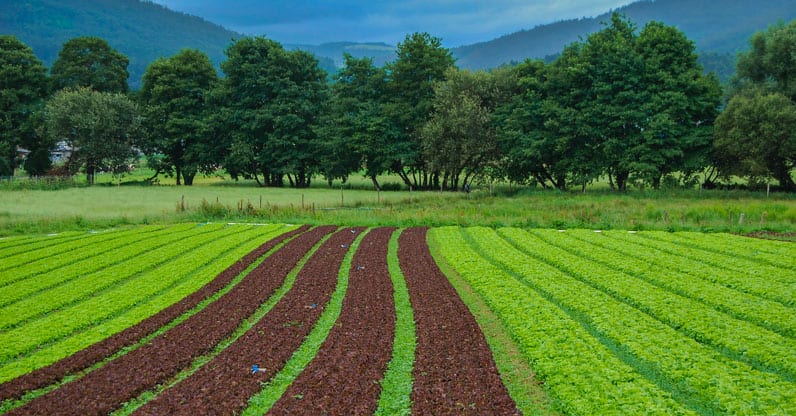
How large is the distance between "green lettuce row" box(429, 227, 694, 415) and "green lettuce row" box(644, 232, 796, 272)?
9.49 metres

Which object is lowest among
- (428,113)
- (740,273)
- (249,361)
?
(249,361)

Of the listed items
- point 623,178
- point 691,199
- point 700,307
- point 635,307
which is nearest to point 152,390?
point 635,307

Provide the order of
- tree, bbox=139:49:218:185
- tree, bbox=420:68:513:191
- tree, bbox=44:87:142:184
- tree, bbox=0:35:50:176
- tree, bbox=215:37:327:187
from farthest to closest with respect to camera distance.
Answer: tree, bbox=139:49:218:185 < tree, bbox=215:37:327:187 < tree, bbox=0:35:50:176 < tree, bbox=44:87:142:184 < tree, bbox=420:68:513:191

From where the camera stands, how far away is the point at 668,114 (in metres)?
46.0

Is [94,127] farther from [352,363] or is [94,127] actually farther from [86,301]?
[352,363]

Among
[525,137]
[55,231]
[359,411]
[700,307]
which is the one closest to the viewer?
[359,411]

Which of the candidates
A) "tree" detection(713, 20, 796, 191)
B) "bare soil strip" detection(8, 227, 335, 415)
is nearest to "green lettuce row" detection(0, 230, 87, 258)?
"bare soil strip" detection(8, 227, 335, 415)

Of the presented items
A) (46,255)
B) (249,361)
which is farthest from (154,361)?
(46,255)

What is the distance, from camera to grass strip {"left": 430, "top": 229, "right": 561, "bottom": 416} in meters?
9.22

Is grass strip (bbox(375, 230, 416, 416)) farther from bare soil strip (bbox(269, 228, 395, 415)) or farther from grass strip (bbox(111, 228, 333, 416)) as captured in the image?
grass strip (bbox(111, 228, 333, 416))

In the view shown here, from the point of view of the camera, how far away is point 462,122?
52094 mm

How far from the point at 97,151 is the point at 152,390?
59858mm

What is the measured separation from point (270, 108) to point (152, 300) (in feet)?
166

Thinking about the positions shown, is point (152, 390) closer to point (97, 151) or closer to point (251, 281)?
point (251, 281)
